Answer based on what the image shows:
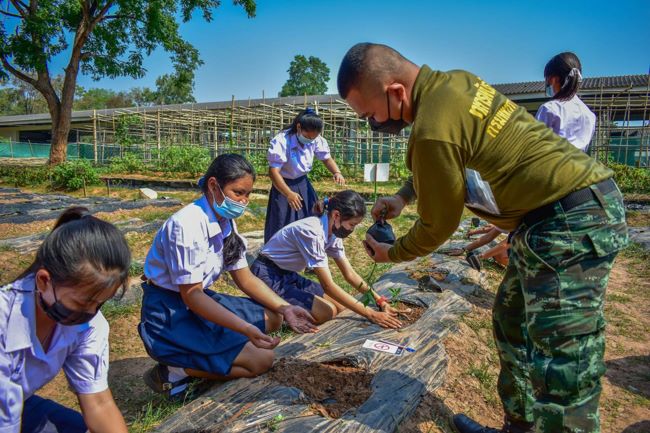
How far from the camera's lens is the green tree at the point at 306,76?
54.5 meters

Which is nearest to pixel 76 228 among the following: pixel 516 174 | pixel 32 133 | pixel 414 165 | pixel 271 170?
pixel 414 165

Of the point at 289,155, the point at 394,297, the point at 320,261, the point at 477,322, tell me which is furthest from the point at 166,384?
the point at 289,155

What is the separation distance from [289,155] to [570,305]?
326 centimetres

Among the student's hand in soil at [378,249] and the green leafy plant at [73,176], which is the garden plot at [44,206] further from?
the student's hand in soil at [378,249]

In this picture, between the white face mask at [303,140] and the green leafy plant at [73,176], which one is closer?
the white face mask at [303,140]

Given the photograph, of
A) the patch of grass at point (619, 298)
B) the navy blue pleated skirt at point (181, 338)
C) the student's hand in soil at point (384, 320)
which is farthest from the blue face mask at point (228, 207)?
the patch of grass at point (619, 298)

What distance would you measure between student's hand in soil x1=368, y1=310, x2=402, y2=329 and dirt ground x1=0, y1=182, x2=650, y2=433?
31 cm

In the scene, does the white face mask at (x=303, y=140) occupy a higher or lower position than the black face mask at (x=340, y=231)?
higher

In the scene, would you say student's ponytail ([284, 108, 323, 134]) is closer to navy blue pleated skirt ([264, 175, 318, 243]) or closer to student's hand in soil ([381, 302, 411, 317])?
navy blue pleated skirt ([264, 175, 318, 243])

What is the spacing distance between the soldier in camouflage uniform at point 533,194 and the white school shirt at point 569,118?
4.89 ft

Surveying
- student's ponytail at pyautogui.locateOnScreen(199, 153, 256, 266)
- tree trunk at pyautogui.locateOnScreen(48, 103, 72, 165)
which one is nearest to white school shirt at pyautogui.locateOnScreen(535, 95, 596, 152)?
student's ponytail at pyautogui.locateOnScreen(199, 153, 256, 266)

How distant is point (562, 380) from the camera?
4.86 ft

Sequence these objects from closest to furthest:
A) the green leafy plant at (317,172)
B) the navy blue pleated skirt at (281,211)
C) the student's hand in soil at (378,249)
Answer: the student's hand in soil at (378,249)
the navy blue pleated skirt at (281,211)
the green leafy plant at (317,172)

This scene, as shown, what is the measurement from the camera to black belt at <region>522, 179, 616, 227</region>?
5.01 ft
